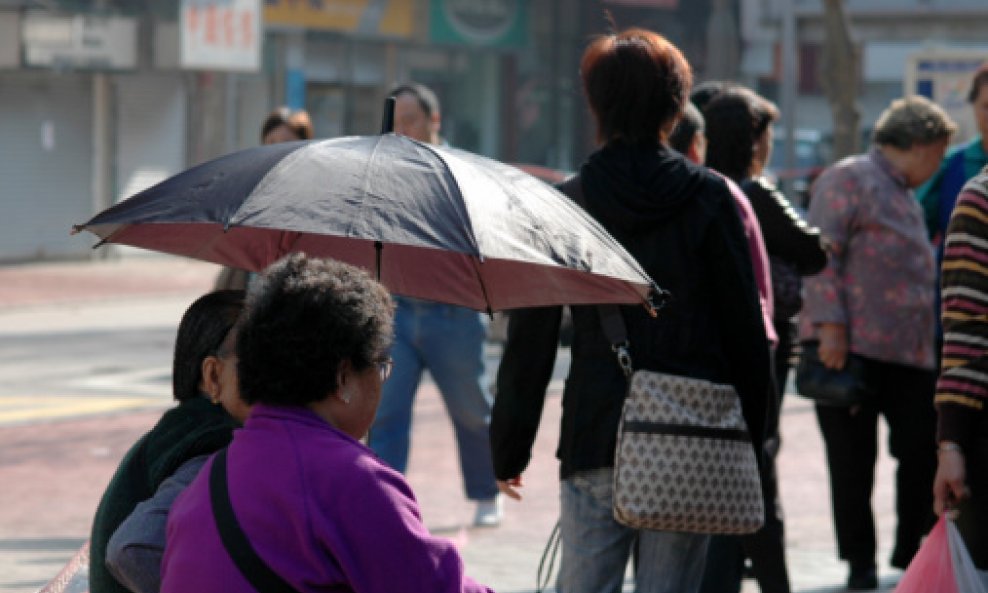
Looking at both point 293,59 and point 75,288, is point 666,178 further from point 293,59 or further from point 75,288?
point 293,59

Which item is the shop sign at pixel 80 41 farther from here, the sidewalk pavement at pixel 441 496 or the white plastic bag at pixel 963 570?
the white plastic bag at pixel 963 570

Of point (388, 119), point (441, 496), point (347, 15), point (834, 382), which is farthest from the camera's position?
point (347, 15)

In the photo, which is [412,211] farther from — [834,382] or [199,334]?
[834,382]

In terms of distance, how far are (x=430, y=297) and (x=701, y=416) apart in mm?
680

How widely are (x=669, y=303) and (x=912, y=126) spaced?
279 cm

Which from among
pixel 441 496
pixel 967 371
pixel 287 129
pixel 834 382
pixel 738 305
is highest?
pixel 287 129

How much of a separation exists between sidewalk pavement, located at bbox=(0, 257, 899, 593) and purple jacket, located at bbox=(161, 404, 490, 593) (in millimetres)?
4242

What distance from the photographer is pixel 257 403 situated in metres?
2.80

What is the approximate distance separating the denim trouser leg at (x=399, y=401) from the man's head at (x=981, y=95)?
2.34 metres

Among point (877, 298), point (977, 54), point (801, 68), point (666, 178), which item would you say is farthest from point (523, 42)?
point (666, 178)

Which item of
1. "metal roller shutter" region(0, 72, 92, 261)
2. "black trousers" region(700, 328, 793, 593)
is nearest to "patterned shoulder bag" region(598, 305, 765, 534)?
"black trousers" region(700, 328, 793, 593)

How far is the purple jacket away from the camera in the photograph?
2.63 meters

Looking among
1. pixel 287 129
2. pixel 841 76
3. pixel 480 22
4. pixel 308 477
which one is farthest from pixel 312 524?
pixel 480 22

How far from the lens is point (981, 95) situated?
20.2 feet
